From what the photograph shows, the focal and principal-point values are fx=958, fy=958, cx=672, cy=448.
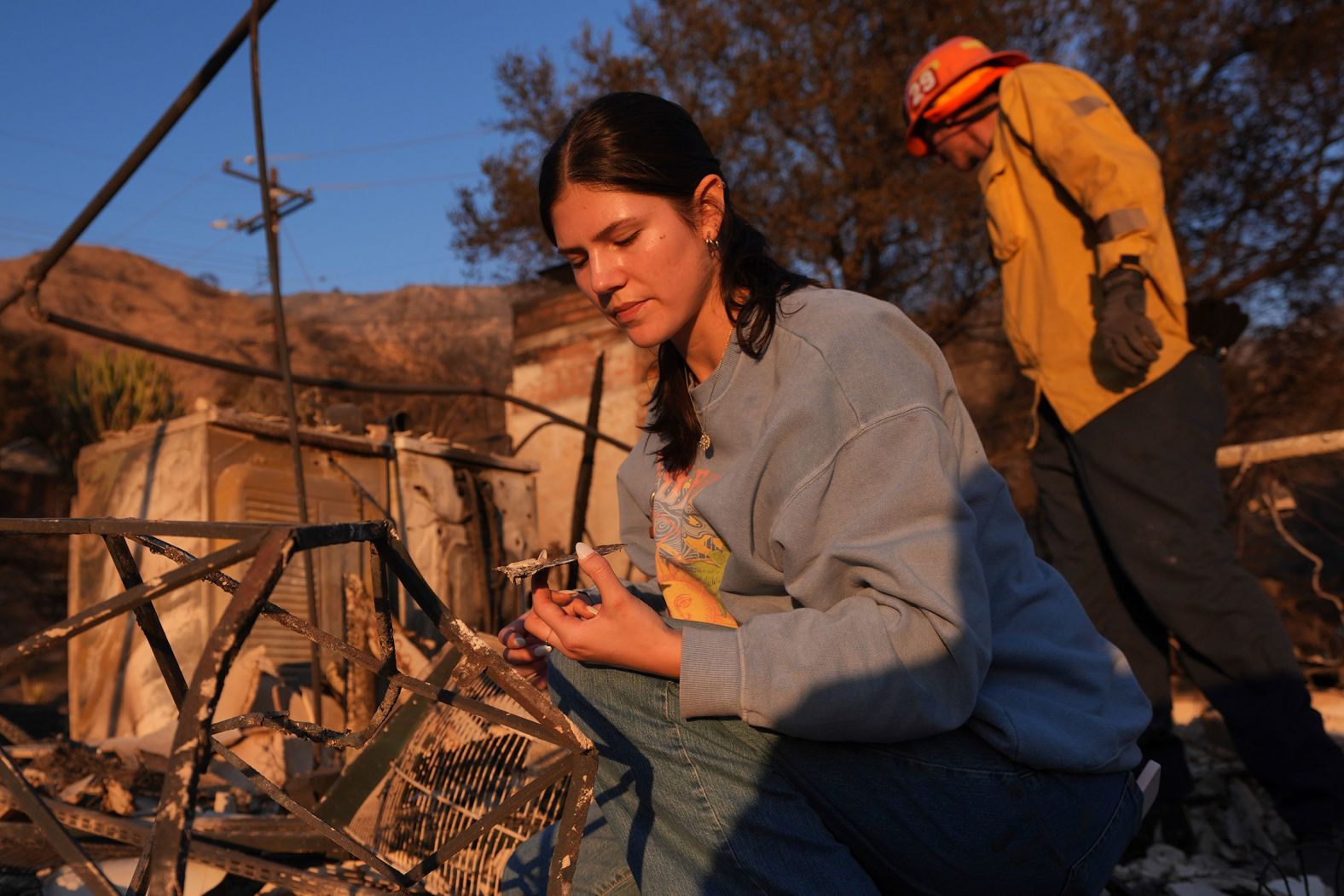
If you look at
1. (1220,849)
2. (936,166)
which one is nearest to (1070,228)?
(1220,849)

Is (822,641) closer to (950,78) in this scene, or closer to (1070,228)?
(1070,228)

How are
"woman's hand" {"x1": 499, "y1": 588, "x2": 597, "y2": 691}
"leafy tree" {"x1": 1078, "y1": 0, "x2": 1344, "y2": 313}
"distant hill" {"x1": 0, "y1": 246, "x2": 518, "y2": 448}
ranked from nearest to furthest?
"woman's hand" {"x1": 499, "y1": 588, "x2": 597, "y2": 691}
"leafy tree" {"x1": 1078, "y1": 0, "x2": 1344, "y2": 313}
"distant hill" {"x1": 0, "y1": 246, "x2": 518, "y2": 448}

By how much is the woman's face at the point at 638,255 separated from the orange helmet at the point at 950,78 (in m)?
1.82

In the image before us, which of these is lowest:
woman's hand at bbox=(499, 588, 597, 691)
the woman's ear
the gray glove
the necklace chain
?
woman's hand at bbox=(499, 588, 597, 691)

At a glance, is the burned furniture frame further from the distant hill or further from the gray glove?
the distant hill

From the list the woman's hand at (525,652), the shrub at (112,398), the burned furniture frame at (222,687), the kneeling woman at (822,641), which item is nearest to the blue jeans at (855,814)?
the kneeling woman at (822,641)

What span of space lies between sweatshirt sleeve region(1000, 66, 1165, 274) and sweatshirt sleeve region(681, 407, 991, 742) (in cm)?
160

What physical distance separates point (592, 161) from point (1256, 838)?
254 centimetres

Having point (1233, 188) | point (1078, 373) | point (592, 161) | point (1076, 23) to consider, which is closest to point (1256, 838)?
point (1078, 373)

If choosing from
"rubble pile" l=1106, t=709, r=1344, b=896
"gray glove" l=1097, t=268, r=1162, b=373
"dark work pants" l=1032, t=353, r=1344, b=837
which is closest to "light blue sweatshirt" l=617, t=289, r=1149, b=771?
"rubble pile" l=1106, t=709, r=1344, b=896

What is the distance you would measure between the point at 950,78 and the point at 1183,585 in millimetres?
1683

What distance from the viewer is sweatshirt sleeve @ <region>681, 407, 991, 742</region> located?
1127mm

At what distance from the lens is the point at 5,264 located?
113ft

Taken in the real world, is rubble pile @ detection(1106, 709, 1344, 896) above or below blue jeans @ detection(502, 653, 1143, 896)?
below
